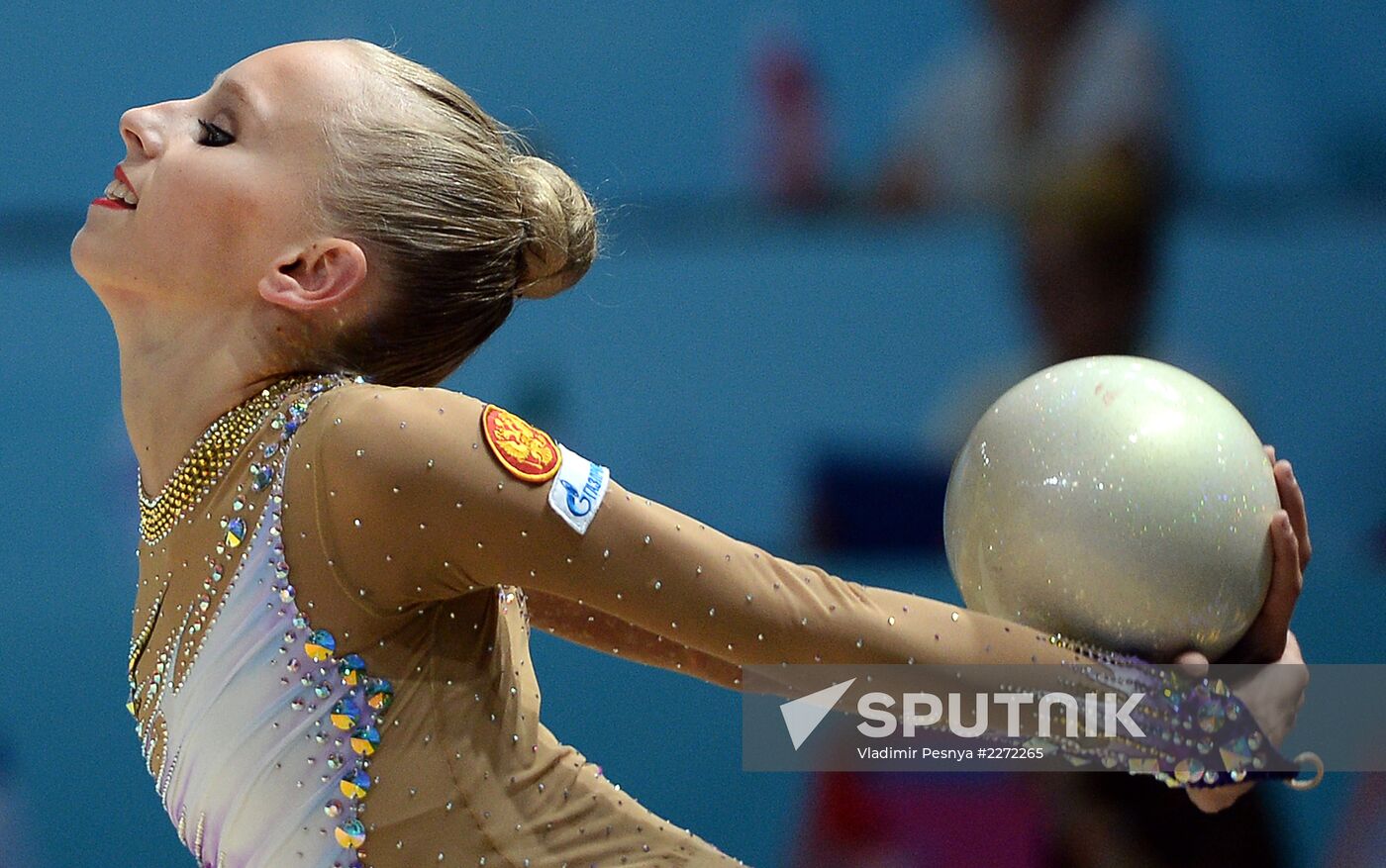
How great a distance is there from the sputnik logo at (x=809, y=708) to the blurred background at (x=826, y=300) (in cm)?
114

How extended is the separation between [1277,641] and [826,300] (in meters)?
1.45

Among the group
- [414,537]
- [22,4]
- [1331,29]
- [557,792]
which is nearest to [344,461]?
[414,537]

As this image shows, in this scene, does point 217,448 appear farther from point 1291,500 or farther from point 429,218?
point 1291,500

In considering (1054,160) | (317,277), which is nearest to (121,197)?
(317,277)

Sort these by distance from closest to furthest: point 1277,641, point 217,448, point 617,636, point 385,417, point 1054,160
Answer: point 385,417, point 217,448, point 1277,641, point 617,636, point 1054,160

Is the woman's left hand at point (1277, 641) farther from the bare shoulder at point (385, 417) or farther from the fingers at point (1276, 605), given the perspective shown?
the bare shoulder at point (385, 417)

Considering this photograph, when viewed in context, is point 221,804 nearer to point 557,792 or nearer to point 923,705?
point 557,792

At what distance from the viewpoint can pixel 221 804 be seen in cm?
130

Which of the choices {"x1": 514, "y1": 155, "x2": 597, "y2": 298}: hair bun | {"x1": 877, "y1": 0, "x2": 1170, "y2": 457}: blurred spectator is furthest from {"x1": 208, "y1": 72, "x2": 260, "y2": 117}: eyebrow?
{"x1": 877, "y1": 0, "x2": 1170, "y2": 457}: blurred spectator

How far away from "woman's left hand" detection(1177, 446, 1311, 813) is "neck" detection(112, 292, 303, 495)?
88 centimetres

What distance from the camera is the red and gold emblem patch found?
1.21 m

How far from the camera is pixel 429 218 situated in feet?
4.42

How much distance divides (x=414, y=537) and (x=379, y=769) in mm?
209

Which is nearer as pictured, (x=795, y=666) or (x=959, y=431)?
(x=795, y=666)
